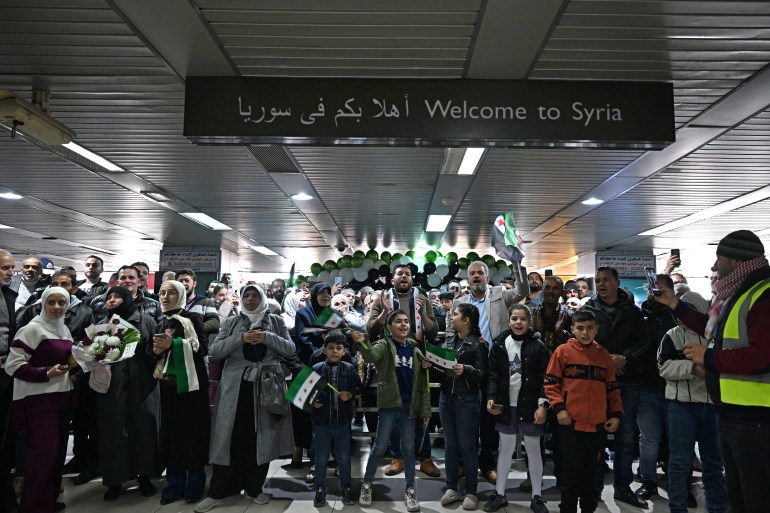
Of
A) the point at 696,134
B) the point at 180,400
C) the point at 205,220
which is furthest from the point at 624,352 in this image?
the point at 205,220

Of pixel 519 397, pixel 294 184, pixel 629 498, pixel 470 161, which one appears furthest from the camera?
pixel 294 184

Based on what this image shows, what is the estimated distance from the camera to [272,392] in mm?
4789

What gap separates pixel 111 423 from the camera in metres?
4.71

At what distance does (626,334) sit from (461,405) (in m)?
1.63

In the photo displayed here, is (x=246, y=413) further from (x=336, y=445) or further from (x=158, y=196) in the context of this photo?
(x=158, y=196)

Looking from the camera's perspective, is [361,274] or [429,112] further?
[361,274]

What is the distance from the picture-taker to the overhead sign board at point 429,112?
14.0 ft

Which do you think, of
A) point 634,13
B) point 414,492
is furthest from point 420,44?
point 414,492

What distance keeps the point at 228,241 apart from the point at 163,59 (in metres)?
10.4

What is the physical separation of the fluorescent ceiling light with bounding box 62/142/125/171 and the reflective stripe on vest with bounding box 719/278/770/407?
6666 millimetres

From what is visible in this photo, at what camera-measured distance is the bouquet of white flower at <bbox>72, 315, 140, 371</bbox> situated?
4.33 meters

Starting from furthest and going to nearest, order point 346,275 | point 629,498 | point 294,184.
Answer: point 346,275
point 294,184
point 629,498

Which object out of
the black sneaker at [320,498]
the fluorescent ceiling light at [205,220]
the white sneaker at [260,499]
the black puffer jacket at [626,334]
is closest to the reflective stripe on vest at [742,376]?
the black puffer jacket at [626,334]

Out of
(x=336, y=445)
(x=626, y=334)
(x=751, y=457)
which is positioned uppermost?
(x=626, y=334)
